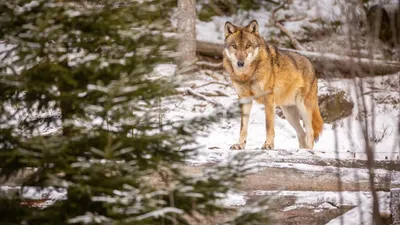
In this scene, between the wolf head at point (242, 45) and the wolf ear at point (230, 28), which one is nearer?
the wolf head at point (242, 45)

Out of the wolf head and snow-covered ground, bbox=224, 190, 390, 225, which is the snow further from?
the wolf head

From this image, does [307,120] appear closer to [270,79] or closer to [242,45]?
[270,79]

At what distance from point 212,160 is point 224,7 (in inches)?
464

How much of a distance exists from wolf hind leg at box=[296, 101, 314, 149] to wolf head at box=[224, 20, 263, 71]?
1228mm

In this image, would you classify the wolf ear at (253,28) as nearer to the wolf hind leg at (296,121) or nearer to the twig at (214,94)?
the wolf hind leg at (296,121)

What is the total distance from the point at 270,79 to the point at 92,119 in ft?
17.6

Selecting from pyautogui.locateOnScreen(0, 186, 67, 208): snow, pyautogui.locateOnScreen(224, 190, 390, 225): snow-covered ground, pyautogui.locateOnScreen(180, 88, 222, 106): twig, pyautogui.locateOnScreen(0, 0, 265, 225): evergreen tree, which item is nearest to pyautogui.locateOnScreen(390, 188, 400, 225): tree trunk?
pyautogui.locateOnScreen(224, 190, 390, 225): snow-covered ground

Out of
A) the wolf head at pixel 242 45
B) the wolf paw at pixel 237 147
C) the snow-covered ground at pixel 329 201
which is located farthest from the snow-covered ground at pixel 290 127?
the snow-covered ground at pixel 329 201

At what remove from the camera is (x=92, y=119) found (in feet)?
12.2

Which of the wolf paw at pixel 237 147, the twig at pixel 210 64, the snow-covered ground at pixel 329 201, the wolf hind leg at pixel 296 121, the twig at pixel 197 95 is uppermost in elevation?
the twig at pixel 210 64

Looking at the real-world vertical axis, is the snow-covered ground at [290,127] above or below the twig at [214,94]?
below

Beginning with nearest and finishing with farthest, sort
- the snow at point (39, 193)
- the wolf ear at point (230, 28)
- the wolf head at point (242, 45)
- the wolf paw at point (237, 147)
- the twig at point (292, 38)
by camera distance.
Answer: the snow at point (39, 193) → the wolf paw at point (237, 147) → the wolf head at point (242, 45) → the wolf ear at point (230, 28) → the twig at point (292, 38)

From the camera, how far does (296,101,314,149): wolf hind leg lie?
9148mm

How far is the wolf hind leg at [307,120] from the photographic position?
9.15 m
